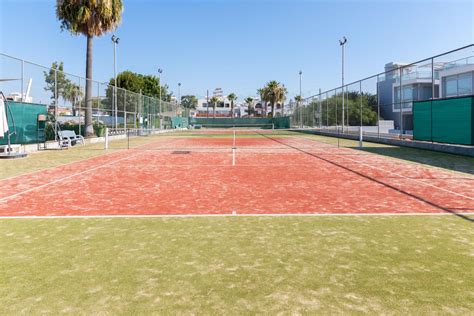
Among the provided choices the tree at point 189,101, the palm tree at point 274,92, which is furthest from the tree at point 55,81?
the tree at point 189,101

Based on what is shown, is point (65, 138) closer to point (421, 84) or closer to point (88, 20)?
point (88, 20)

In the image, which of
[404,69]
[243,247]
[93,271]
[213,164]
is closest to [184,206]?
[243,247]

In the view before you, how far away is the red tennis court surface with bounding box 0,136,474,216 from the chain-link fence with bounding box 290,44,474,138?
376 inches

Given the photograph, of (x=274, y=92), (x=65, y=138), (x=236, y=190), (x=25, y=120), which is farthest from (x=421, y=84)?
(x=274, y=92)

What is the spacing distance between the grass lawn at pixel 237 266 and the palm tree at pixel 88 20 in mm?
24731

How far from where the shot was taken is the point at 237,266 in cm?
415

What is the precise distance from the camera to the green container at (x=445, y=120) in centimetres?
1761

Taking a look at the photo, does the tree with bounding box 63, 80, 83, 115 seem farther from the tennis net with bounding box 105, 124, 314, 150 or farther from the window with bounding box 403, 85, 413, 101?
the window with bounding box 403, 85, 413, 101

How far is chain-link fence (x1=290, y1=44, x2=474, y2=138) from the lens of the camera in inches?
805

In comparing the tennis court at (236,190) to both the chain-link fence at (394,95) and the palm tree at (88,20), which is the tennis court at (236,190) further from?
the palm tree at (88,20)

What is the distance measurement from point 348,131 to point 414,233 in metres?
30.2

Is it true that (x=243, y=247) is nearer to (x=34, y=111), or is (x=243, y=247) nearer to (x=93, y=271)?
(x=93, y=271)

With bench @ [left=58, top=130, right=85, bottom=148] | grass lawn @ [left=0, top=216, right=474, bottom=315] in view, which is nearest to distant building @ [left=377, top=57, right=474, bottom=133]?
grass lawn @ [left=0, top=216, right=474, bottom=315]

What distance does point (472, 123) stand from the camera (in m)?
17.2
